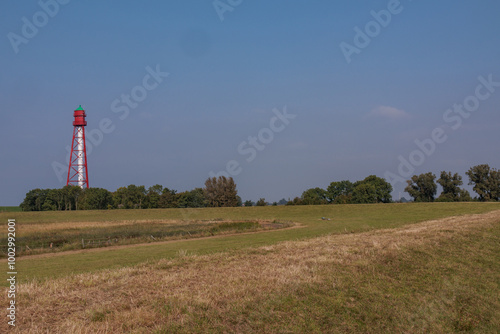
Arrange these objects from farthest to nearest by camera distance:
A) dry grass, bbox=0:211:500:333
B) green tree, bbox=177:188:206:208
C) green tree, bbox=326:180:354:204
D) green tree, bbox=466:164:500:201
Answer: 1. green tree, bbox=326:180:354:204
2. green tree, bbox=177:188:206:208
3. green tree, bbox=466:164:500:201
4. dry grass, bbox=0:211:500:333

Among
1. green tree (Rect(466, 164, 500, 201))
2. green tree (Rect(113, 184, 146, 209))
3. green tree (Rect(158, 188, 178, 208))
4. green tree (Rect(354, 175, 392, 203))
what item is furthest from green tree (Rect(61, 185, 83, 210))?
green tree (Rect(466, 164, 500, 201))

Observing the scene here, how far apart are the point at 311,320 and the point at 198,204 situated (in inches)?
6355

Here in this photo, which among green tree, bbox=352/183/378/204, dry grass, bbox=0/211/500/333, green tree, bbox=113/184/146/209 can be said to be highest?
green tree, bbox=113/184/146/209

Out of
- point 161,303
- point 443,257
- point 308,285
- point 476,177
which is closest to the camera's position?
point 161,303

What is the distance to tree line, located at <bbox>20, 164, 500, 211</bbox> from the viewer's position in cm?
14175

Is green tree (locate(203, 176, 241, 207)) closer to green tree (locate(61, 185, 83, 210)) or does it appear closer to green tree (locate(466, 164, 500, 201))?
green tree (locate(61, 185, 83, 210))

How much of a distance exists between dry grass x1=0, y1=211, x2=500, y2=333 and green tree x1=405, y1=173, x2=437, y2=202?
146 metres

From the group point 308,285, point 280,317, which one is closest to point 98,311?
point 280,317

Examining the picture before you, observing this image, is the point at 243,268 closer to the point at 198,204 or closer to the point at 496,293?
the point at 496,293

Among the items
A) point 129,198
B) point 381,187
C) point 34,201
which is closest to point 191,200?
point 129,198

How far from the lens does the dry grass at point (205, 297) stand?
9.25 meters

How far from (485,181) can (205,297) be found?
504 ft

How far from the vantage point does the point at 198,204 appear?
169375 mm

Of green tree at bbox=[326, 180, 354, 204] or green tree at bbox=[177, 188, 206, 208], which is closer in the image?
green tree at bbox=[177, 188, 206, 208]
